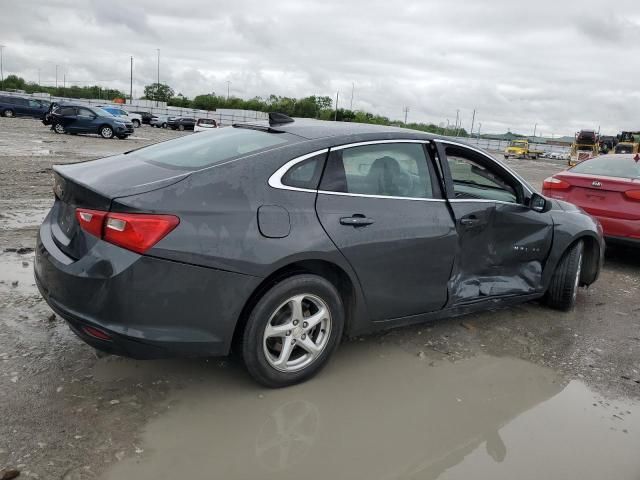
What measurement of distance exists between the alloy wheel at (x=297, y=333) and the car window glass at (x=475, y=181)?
1.44 meters

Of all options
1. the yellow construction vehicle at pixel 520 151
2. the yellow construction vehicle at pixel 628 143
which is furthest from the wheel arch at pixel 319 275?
the yellow construction vehicle at pixel 520 151

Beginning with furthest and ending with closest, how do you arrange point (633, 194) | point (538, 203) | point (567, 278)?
point (633, 194), point (567, 278), point (538, 203)

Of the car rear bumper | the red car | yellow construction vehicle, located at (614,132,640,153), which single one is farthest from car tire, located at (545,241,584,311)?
yellow construction vehicle, located at (614,132,640,153)

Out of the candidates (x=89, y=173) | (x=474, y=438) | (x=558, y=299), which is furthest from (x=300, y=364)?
(x=558, y=299)

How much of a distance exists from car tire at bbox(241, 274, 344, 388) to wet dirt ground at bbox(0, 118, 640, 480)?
0.47 ft

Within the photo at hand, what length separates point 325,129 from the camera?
3.68 m

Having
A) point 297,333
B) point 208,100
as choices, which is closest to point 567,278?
point 297,333

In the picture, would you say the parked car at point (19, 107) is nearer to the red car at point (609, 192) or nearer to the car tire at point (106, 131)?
the car tire at point (106, 131)

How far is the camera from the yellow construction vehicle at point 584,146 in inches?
1456

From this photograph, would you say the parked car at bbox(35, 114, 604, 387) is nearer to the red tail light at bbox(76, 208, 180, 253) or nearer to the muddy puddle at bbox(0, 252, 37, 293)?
the red tail light at bbox(76, 208, 180, 253)

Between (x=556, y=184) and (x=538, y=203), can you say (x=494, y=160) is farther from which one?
(x=556, y=184)

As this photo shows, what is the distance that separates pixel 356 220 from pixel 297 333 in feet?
2.54

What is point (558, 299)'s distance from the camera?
197 inches

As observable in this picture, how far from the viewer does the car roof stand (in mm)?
3573
